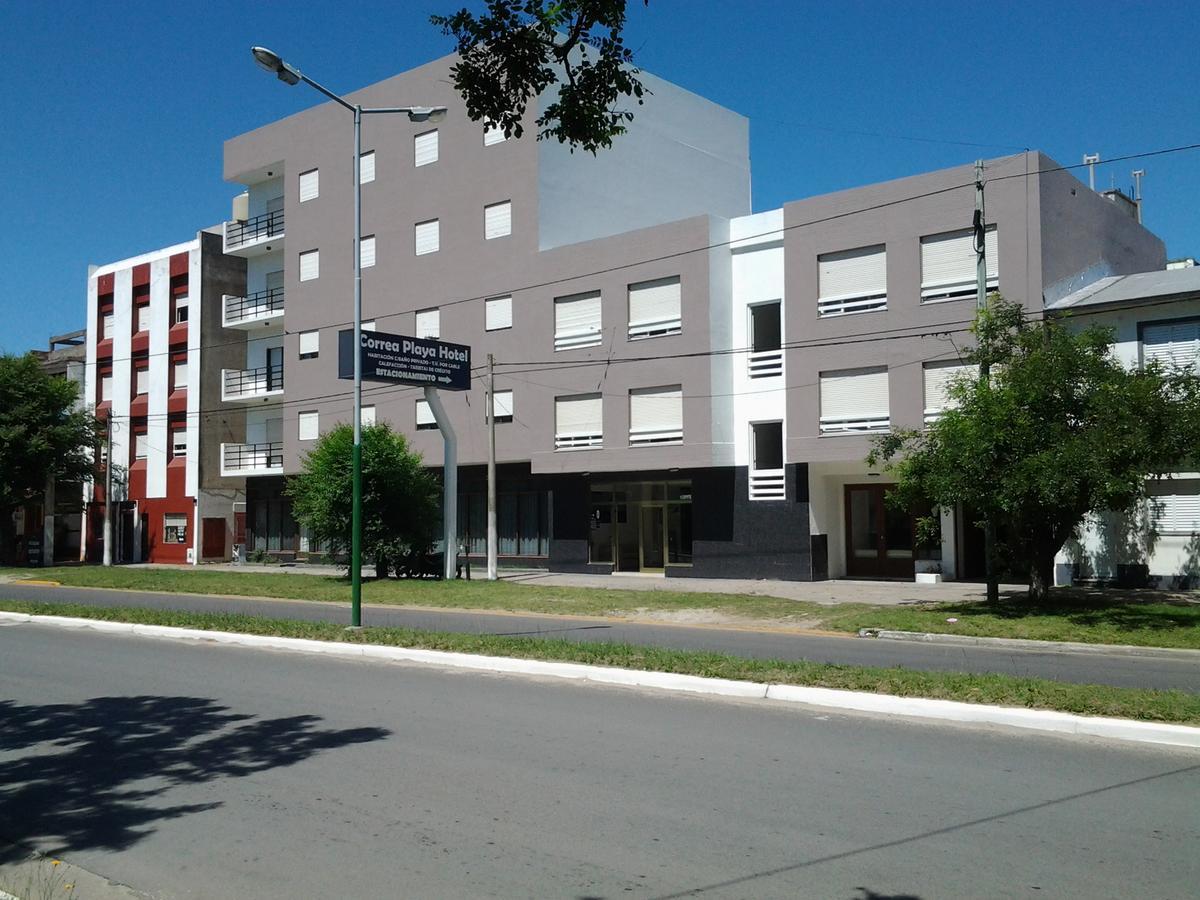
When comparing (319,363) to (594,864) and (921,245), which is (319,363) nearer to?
(921,245)

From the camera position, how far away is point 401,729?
9.06m

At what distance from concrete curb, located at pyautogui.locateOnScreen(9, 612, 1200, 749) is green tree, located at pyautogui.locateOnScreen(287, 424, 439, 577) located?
12.1 metres

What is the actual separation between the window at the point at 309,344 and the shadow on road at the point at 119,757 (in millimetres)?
29435

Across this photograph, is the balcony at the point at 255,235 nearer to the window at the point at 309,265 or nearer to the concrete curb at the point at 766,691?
the window at the point at 309,265

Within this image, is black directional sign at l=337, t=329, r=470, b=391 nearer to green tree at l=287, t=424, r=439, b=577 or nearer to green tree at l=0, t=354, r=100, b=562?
green tree at l=287, t=424, r=439, b=577

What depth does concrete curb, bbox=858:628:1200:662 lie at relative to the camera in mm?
14641

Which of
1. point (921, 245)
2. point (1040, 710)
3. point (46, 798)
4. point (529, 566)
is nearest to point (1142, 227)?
point (921, 245)

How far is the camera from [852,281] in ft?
87.2

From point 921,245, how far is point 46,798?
22.7 m

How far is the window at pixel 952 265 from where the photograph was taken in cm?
2442

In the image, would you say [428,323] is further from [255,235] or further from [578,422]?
[255,235]

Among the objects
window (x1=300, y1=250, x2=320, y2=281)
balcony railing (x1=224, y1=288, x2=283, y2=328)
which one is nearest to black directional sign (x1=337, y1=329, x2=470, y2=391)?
window (x1=300, y1=250, x2=320, y2=281)

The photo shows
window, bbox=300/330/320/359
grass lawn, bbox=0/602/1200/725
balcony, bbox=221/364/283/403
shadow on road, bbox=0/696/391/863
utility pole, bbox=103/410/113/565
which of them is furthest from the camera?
utility pole, bbox=103/410/113/565

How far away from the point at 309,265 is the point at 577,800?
35536 mm
